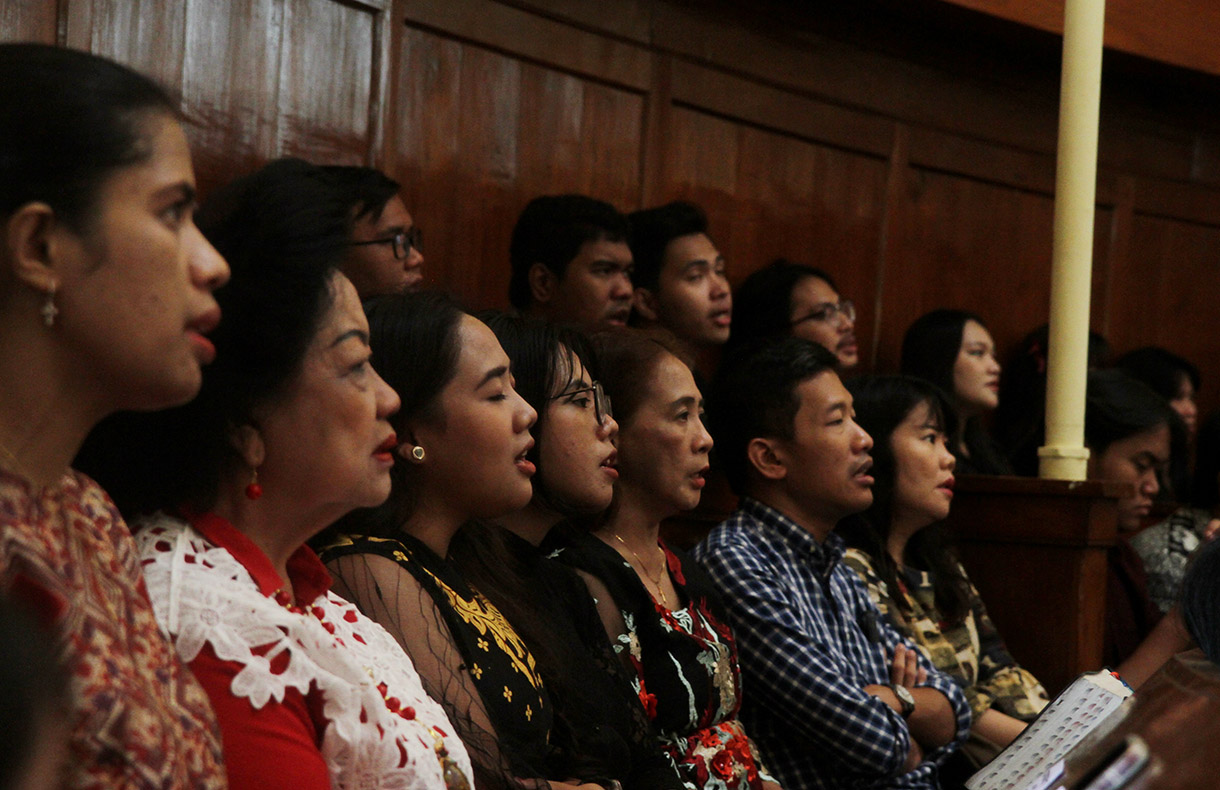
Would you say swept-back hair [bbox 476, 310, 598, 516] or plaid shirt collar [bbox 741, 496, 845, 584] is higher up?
swept-back hair [bbox 476, 310, 598, 516]

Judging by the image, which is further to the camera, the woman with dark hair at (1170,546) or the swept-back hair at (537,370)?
the woman with dark hair at (1170,546)

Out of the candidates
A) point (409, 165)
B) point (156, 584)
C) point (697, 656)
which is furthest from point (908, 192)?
point (156, 584)

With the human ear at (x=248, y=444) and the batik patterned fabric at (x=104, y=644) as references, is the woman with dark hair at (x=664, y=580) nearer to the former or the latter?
the human ear at (x=248, y=444)

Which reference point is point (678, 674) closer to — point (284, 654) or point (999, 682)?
point (284, 654)

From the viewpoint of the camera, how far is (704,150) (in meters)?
4.11

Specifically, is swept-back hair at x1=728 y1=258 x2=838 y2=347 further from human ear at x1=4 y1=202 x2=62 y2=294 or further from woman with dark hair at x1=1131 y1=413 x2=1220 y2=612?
human ear at x1=4 y1=202 x2=62 y2=294

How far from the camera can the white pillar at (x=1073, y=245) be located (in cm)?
309

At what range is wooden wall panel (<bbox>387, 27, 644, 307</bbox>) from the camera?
11.3 ft

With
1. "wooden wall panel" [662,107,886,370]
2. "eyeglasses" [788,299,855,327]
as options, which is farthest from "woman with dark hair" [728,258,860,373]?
"wooden wall panel" [662,107,886,370]

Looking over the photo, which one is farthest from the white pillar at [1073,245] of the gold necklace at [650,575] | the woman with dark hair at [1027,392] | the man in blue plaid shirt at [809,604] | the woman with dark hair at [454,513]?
the woman with dark hair at [454,513]

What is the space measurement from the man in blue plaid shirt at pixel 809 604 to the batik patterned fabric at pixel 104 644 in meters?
1.45

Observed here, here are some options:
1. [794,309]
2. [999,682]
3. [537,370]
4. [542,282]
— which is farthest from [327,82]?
[999,682]

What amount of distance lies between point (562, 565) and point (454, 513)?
33cm

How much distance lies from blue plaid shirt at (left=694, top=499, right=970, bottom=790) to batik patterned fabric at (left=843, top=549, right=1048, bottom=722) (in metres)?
0.12
